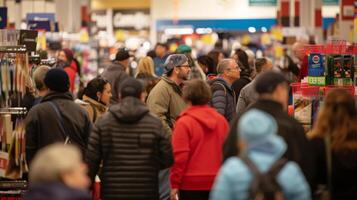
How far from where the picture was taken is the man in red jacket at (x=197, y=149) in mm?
8234

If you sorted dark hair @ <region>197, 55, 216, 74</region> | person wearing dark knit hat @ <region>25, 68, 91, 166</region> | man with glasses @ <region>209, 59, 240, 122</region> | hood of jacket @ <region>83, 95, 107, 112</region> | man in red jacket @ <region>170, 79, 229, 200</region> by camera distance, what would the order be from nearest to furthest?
1. man in red jacket @ <region>170, 79, 229, 200</region>
2. person wearing dark knit hat @ <region>25, 68, 91, 166</region>
3. hood of jacket @ <region>83, 95, 107, 112</region>
4. man with glasses @ <region>209, 59, 240, 122</region>
5. dark hair @ <region>197, 55, 216, 74</region>

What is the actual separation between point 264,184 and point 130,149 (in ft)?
7.12

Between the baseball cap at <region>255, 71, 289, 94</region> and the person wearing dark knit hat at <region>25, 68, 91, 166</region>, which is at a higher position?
the baseball cap at <region>255, 71, 289, 94</region>

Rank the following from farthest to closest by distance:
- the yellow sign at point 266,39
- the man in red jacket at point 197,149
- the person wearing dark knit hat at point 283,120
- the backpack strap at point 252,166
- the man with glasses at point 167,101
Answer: the yellow sign at point 266,39
the man with glasses at point 167,101
the man in red jacket at point 197,149
the person wearing dark knit hat at point 283,120
the backpack strap at point 252,166

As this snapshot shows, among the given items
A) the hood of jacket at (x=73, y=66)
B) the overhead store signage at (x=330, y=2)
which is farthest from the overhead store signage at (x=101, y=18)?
the hood of jacket at (x=73, y=66)

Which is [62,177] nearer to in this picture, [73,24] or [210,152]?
[210,152]

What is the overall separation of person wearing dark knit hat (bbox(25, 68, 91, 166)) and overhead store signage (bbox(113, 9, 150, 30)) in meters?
29.1

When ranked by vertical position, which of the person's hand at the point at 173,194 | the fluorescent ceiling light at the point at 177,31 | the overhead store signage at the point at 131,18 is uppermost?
the overhead store signage at the point at 131,18

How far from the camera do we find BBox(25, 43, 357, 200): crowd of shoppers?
231 inches

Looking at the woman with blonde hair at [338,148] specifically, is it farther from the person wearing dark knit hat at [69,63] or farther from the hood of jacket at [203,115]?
the person wearing dark knit hat at [69,63]

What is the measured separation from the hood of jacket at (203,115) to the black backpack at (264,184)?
2328mm

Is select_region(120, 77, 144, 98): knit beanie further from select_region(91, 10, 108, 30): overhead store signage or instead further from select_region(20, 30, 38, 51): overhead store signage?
select_region(91, 10, 108, 30): overhead store signage

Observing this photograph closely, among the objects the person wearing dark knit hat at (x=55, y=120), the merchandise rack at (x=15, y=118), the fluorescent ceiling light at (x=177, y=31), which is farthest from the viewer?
the fluorescent ceiling light at (x=177, y=31)

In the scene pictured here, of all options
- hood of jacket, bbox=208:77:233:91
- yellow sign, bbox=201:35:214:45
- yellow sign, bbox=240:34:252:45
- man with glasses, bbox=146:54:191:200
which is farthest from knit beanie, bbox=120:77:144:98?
yellow sign, bbox=240:34:252:45
